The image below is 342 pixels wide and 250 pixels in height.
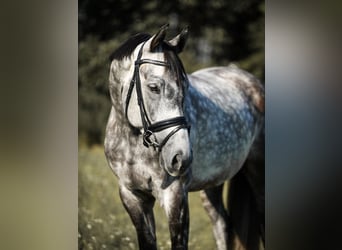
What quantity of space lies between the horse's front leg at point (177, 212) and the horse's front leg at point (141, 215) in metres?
0.08

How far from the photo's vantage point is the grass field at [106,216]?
2.25 metres

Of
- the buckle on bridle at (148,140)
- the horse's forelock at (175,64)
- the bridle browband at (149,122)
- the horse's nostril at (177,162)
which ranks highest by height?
the horse's forelock at (175,64)

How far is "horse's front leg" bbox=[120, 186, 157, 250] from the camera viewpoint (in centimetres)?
224

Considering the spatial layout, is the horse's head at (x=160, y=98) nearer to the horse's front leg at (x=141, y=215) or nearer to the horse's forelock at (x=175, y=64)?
the horse's forelock at (x=175, y=64)

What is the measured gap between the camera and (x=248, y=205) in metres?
2.28

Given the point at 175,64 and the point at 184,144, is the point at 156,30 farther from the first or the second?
the point at 184,144

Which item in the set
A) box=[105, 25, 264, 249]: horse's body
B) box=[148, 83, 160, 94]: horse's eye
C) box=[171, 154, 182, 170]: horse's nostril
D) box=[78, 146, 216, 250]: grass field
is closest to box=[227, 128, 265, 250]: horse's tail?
box=[105, 25, 264, 249]: horse's body

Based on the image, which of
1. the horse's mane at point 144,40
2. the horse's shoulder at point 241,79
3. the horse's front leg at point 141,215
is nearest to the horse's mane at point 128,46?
the horse's mane at point 144,40

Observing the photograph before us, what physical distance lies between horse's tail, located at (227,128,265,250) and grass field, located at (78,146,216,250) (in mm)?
118

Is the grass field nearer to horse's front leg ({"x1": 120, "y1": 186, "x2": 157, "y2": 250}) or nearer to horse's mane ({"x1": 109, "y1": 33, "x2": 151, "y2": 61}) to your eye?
horse's front leg ({"x1": 120, "y1": 186, "x2": 157, "y2": 250})

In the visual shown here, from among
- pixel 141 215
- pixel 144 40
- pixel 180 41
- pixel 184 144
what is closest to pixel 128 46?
pixel 144 40
